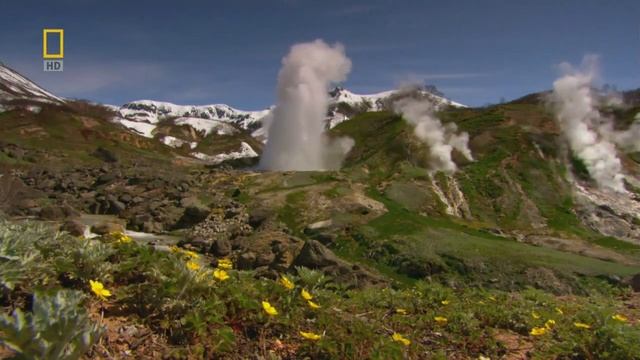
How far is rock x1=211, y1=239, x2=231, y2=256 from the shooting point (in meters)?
23.8

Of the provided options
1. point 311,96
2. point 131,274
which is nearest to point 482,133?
point 311,96

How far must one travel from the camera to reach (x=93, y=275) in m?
5.25

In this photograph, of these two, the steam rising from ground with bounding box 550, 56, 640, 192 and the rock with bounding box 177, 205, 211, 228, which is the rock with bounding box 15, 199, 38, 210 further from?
the steam rising from ground with bounding box 550, 56, 640, 192

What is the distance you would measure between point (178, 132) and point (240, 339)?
201497mm

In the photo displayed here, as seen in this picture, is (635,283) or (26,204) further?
(26,204)

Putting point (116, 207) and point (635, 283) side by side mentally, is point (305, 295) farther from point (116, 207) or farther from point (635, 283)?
point (116, 207)

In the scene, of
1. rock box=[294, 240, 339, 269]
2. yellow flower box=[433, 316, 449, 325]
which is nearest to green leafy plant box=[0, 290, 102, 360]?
yellow flower box=[433, 316, 449, 325]

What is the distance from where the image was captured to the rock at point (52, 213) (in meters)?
29.8

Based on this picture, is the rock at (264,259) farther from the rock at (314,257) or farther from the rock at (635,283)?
the rock at (635,283)

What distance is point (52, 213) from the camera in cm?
3019

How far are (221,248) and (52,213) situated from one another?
1327 centimetres

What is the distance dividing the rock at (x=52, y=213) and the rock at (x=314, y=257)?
740 inches

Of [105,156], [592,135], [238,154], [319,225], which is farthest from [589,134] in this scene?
[238,154]

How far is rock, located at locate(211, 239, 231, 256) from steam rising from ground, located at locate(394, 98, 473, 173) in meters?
24.6
